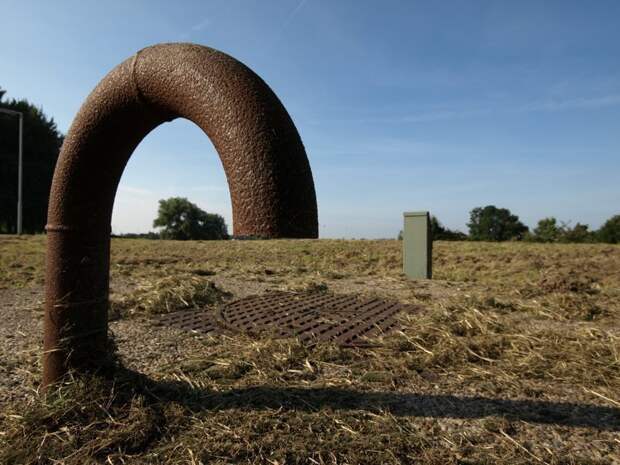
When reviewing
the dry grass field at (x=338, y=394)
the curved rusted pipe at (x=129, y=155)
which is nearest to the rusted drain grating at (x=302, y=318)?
the dry grass field at (x=338, y=394)

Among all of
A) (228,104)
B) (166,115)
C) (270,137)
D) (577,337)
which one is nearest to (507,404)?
(577,337)

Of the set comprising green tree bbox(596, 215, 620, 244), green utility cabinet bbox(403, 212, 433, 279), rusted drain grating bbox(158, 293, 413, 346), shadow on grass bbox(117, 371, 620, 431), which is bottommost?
shadow on grass bbox(117, 371, 620, 431)

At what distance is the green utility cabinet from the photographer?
22.7 feet

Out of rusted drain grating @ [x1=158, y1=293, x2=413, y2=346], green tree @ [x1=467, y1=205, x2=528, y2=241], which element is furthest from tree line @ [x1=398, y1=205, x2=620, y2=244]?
rusted drain grating @ [x1=158, y1=293, x2=413, y2=346]

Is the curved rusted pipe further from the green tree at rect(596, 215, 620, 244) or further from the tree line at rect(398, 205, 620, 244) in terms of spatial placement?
the green tree at rect(596, 215, 620, 244)

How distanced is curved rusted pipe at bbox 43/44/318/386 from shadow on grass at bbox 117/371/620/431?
489 millimetres

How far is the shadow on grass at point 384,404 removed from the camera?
1857 mm

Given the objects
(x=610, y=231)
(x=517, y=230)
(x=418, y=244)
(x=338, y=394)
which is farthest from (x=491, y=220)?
(x=338, y=394)

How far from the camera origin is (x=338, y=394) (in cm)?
207

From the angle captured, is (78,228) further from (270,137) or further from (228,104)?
(270,137)

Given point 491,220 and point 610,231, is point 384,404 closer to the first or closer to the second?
point 610,231

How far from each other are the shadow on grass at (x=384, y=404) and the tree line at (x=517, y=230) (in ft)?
29.0

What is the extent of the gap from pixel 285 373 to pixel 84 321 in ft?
3.78

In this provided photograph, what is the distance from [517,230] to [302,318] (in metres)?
41.3
